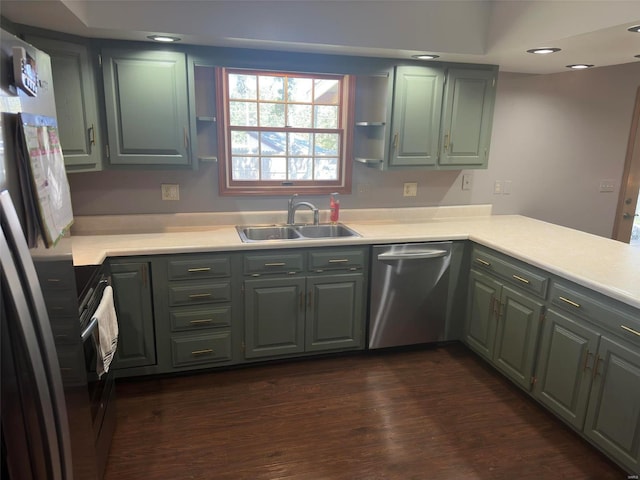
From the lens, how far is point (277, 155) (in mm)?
3297

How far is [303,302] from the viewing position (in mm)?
→ 2902

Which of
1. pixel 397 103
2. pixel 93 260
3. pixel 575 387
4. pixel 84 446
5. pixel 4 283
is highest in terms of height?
pixel 397 103

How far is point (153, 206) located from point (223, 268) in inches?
31.1

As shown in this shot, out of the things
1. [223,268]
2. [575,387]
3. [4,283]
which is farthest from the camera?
[223,268]

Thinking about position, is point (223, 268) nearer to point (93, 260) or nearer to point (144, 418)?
point (93, 260)

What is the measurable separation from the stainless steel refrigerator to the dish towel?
0.89 metres

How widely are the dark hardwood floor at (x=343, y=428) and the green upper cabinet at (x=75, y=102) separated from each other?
1417 millimetres

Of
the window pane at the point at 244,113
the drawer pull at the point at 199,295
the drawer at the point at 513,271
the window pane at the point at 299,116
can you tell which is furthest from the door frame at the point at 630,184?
the drawer pull at the point at 199,295

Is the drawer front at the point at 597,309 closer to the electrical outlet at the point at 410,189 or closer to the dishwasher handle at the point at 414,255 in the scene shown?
the dishwasher handle at the point at 414,255

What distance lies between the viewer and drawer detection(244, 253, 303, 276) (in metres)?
2.75

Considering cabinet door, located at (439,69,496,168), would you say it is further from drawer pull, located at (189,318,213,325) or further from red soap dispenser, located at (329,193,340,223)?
drawer pull, located at (189,318,213,325)

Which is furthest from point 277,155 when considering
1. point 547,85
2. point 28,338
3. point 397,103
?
point 28,338

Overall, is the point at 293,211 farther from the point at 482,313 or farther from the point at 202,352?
the point at 482,313

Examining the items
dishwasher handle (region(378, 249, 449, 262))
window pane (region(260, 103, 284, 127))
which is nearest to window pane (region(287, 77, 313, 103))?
window pane (region(260, 103, 284, 127))
